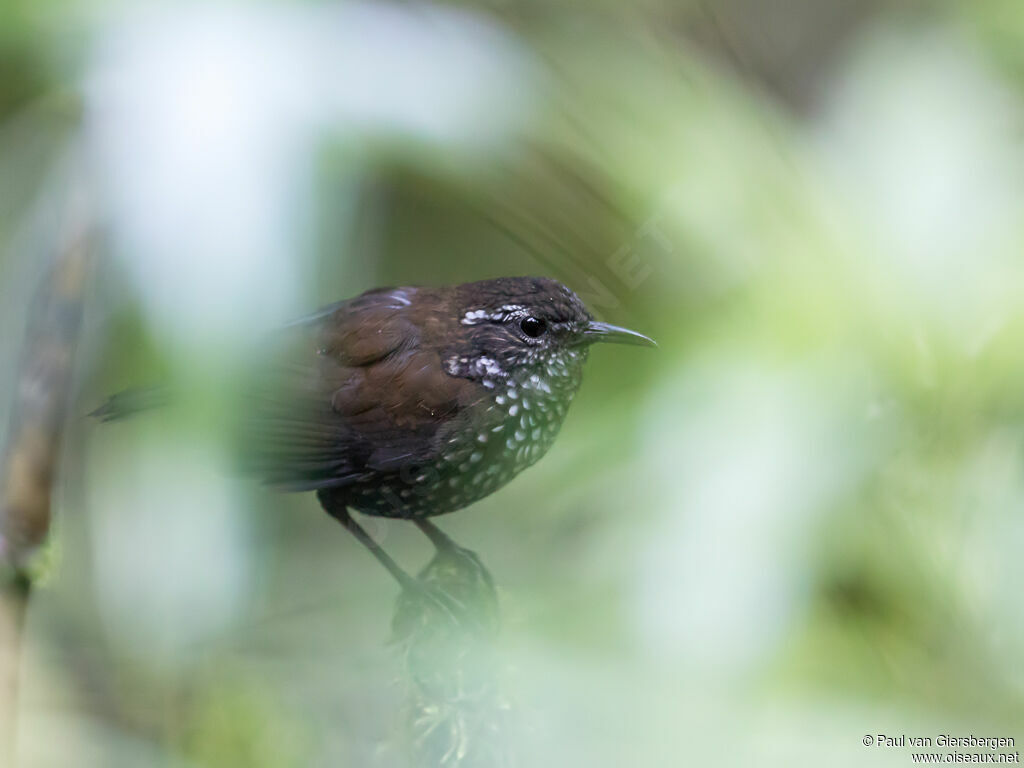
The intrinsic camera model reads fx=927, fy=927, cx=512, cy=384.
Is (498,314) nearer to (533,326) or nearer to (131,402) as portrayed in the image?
(533,326)

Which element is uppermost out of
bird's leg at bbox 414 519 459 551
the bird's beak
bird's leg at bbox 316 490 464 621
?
the bird's beak

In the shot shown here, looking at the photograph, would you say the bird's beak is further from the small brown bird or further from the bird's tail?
the bird's tail

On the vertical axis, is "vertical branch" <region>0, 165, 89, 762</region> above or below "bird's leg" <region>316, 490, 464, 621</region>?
below

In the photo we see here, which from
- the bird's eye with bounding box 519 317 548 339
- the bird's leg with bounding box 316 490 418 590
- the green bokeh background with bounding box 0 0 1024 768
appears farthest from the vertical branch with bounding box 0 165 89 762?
the bird's eye with bounding box 519 317 548 339

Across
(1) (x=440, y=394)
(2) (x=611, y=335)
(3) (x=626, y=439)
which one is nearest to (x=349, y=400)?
(1) (x=440, y=394)

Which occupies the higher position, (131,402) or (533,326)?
(533,326)

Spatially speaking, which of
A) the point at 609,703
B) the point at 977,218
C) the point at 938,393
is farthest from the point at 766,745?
the point at 977,218

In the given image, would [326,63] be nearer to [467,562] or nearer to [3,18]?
[3,18]
